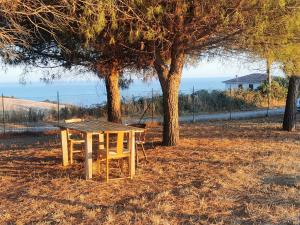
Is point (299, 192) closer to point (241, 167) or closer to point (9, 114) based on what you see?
point (241, 167)

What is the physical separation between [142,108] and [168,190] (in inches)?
787

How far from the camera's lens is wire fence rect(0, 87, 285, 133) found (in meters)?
25.1

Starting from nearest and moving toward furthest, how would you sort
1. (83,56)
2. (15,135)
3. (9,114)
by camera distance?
1. (83,56)
2. (15,135)
3. (9,114)

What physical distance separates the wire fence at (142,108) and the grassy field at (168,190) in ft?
31.7

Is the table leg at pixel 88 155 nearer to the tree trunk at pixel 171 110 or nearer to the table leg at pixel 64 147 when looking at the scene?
the table leg at pixel 64 147

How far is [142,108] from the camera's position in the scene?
2823cm

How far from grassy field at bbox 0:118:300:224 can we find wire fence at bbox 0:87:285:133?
9651 mm

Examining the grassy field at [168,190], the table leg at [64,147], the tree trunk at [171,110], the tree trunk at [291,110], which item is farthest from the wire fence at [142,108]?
the table leg at [64,147]

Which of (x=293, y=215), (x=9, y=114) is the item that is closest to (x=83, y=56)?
(x=293, y=215)

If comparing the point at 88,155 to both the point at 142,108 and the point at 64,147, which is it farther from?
the point at 142,108

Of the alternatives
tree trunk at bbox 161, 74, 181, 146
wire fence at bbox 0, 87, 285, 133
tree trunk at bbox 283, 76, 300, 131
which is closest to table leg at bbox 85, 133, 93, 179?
tree trunk at bbox 161, 74, 181, 146

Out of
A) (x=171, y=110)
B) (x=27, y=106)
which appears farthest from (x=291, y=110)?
(x=27, y=106)

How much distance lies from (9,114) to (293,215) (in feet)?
68.6

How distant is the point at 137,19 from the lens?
34.1ft
